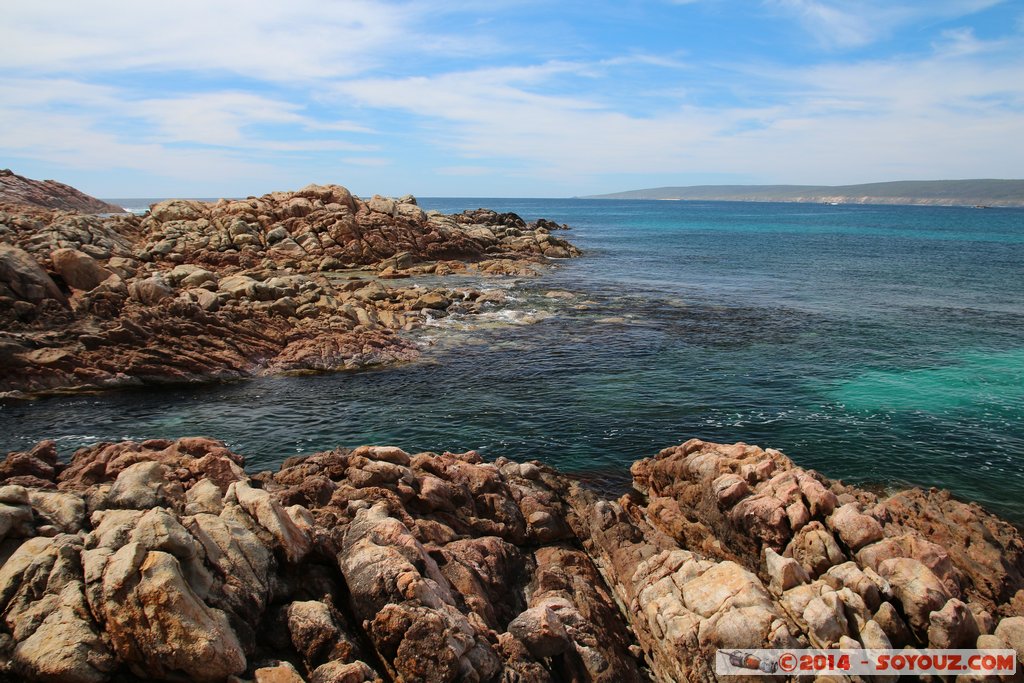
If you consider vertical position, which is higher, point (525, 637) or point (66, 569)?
point (66, 569)

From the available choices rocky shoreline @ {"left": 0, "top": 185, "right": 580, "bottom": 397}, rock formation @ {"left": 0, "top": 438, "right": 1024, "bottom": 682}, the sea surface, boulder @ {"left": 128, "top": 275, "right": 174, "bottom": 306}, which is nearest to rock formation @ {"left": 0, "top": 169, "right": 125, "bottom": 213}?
rocky shoreline @ {"left": 0, "top": 185, "right": 580, "bottom": 397}

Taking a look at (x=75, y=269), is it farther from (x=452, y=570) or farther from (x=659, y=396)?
(x=452, y=570)

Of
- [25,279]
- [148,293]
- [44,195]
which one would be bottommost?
[148,293]

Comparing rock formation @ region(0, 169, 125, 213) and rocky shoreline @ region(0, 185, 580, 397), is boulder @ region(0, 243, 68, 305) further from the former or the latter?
rock formation @ region(0, 169, 125, 213)

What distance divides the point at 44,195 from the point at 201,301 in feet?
424

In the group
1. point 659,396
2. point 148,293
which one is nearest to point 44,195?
point 148,293

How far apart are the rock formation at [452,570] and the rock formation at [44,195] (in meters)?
129

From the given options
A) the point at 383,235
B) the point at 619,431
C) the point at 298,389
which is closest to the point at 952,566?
the point at 619,431

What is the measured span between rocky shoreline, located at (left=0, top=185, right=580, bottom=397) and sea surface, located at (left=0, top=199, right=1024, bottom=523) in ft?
6.15

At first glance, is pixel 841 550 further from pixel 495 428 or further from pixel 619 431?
pixel 495 428

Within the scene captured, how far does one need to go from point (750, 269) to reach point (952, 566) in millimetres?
70130

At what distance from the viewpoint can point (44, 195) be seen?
136000 mm

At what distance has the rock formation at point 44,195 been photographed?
406 feet

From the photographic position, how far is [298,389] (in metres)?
33.0
